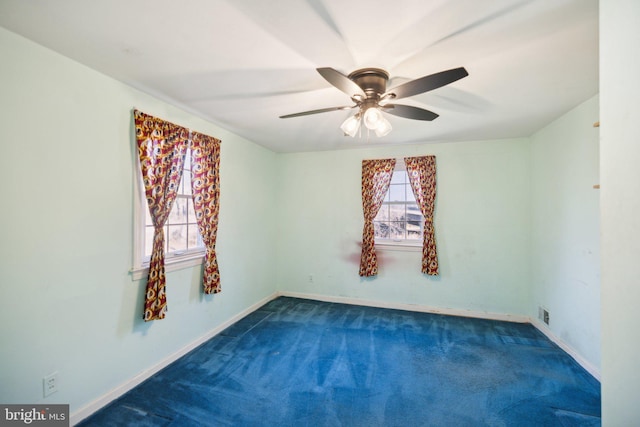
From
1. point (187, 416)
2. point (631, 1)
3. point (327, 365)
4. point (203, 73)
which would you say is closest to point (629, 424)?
point (631, 1)

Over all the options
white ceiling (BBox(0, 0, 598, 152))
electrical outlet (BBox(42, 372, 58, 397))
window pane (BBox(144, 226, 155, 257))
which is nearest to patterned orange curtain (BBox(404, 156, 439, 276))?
white ceiling (BBox(0, 0, 598, 152))

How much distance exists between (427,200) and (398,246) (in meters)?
0.78

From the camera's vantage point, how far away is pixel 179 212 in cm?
288

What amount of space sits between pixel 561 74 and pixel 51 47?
3.42 metres

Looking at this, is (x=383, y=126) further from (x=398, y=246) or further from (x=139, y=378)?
(x=139, y=378)

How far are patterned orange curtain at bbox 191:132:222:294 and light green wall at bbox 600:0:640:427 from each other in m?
3.00

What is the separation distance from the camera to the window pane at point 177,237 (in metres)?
2.78

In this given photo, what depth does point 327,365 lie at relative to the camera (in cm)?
262

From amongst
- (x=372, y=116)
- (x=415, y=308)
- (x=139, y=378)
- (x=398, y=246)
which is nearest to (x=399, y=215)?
(x=398, y=246)

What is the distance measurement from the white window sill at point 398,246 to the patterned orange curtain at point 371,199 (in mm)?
140

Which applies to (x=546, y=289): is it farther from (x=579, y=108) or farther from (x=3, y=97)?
(x=3, y=97)

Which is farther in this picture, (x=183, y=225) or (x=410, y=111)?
(x=183, y=225)

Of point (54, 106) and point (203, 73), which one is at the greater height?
point (203, 73)

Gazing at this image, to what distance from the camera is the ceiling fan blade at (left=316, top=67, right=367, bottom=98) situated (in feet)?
4.75
